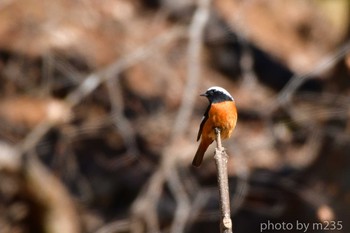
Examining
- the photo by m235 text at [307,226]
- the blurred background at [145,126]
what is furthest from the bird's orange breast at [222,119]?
the blurred background at [145,126]

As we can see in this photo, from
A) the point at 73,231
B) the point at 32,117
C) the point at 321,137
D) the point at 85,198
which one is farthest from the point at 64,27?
the point at 321,137

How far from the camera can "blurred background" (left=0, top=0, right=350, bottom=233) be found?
311 inches

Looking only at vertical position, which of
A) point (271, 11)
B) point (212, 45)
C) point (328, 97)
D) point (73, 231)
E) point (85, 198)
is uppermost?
point (271, 11)

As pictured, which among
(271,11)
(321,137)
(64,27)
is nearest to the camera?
(321,137)

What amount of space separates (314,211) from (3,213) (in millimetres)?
3261

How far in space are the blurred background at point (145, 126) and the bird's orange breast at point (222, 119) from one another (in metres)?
5.29

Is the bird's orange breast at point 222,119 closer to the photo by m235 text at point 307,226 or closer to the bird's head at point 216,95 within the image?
the bird's head at point 216,95

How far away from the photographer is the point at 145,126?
932cm

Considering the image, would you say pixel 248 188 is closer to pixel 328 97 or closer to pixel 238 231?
pixel 238 231

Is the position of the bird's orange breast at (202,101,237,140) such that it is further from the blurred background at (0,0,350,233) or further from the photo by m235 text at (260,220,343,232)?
the blurred background at (0,0,350,233)

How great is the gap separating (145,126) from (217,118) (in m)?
7.34

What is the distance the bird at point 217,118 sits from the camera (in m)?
1.97

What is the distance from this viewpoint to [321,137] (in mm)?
8242

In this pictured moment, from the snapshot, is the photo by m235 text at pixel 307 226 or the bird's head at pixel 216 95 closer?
the bird's head at pixel 216 95
